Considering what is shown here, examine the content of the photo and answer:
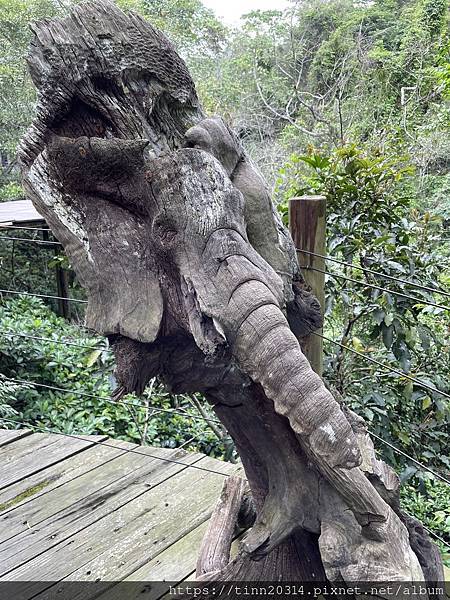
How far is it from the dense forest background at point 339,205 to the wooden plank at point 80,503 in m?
0.24

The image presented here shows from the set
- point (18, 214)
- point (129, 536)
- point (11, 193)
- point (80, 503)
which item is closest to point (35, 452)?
point (80, 503)

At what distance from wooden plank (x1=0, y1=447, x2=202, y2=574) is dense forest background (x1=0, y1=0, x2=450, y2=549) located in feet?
0.78

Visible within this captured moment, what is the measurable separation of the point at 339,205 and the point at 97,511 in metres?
1.47

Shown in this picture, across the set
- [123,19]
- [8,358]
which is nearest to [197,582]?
[123,19]

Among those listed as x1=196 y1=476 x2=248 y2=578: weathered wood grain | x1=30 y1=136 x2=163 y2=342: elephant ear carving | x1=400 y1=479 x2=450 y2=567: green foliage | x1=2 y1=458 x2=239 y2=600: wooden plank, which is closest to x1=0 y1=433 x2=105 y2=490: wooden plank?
x1=2 y1=458 x2=239 y2=600: wooden plank

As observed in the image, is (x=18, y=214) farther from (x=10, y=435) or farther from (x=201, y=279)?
(x=201, y=279)

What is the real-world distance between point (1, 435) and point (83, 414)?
0.79m

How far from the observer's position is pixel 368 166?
225 centimetres

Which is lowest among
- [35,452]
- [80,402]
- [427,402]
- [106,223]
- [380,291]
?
[80,402]

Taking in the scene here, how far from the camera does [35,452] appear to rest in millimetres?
2355

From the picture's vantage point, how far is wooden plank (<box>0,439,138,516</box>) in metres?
2.06

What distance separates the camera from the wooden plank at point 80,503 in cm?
181

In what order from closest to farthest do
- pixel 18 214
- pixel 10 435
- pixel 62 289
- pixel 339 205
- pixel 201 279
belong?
pixel 201 279, pixel 339 205, pixel 10 435, pixel 18 214, pixel 62 289

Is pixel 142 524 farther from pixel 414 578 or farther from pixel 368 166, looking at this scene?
pixel 368 166
